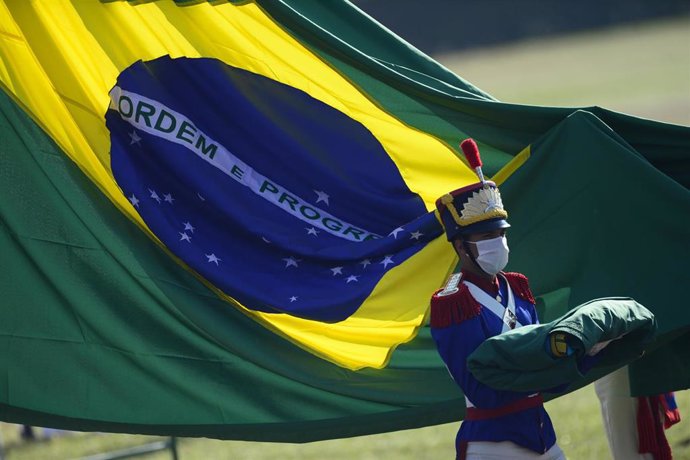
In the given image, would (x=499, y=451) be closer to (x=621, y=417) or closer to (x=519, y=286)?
(x=519, y=286)

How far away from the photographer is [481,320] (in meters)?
5.29

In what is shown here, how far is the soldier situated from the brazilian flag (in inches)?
34.0

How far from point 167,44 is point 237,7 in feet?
1.31

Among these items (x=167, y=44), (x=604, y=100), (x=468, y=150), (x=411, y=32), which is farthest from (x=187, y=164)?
(x=411, y=32)

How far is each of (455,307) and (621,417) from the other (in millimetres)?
2188

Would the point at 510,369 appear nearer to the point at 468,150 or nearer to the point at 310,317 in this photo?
the point at 468,150

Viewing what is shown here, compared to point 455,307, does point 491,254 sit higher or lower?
higher

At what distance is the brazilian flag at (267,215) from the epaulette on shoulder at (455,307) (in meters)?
1.06

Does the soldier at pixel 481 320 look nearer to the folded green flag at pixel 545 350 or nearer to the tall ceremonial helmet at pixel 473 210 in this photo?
the tall ceremonial helmet at pixel 473 210

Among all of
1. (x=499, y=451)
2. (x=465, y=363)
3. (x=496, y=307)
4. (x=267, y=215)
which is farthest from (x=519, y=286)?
(x=267, y=215)

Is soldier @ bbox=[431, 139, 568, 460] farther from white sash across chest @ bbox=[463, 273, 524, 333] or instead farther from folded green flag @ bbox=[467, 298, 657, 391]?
folded green flag @ bbox=[467, 298, 657, 391]

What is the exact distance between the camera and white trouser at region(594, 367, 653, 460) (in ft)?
23.3

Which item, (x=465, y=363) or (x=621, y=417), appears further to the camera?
(x=621, y=417)

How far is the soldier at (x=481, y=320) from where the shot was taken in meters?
5.28
